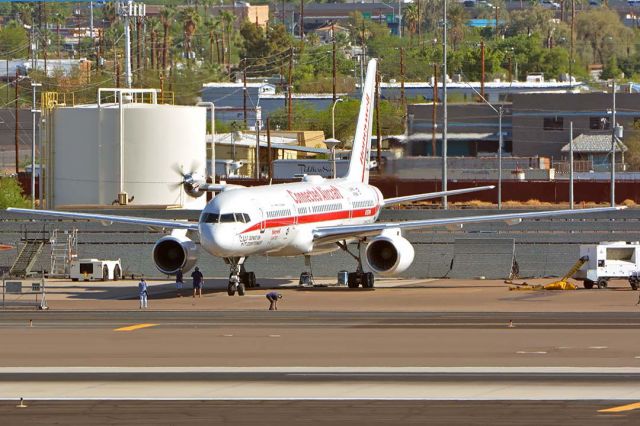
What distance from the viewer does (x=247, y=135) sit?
15450cm

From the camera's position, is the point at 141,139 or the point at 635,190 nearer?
the point at 141,139

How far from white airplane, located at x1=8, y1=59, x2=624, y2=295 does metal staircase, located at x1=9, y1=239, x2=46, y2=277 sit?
31.3ft

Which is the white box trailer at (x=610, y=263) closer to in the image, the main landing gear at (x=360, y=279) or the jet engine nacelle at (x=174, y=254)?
the main landing gear at (x=360, y=279)

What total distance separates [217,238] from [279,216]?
4.32 meters

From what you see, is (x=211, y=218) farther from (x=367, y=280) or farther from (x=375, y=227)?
(x=367, y=280)

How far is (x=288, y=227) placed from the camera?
2566 inches

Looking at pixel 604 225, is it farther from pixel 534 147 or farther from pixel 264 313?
pixel 534 147

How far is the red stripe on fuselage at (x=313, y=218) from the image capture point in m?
63.1

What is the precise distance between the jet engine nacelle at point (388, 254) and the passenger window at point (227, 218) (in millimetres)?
7959

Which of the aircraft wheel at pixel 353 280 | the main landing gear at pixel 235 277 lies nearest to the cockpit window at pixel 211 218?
the main landing gear at pixel 235 277

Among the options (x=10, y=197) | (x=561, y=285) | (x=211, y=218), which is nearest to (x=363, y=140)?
(x=561, y=285)
